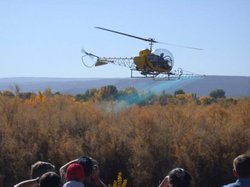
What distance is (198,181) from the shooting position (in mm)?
18000

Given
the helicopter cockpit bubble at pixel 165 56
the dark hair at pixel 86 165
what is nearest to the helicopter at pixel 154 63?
the helicopter cockpit bubble at pixel 165 56

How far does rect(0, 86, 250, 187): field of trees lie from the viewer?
18.3 m

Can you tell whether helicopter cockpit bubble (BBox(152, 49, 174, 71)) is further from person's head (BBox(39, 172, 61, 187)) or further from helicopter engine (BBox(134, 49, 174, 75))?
person's head (BBox(39, 172, 61, 187))

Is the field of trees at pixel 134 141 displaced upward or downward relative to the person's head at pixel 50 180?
downward

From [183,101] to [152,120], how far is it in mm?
5079

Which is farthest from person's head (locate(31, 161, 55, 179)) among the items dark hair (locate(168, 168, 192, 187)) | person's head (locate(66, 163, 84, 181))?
dark hair (locate(168, 168, 192, 187))

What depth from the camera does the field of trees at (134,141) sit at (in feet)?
60.1

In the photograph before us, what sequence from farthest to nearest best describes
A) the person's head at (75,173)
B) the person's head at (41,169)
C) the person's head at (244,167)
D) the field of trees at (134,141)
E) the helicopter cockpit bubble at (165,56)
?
the helicopter cockpit bubble at (165,56)
the field of trees at (134,141)
the person's head at (41,169)
the person's head at (75,173)
the person's head at (244,167)

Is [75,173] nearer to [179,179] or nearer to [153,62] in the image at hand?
[179,179]

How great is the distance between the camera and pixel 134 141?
19.4m

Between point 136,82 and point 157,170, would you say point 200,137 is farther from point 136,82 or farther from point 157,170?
point 136,82

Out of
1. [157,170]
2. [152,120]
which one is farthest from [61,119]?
[157,170]

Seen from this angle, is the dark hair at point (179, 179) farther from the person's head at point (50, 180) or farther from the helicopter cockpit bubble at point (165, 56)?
the helicopter cockpit bubble at point (165, 56)

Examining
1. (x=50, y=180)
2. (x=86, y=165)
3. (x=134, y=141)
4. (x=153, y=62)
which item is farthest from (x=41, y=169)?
(x=153, y=62)
